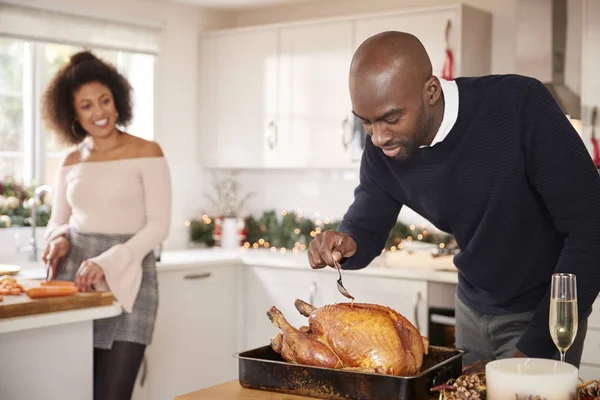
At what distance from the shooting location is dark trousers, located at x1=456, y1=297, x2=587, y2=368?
190cm

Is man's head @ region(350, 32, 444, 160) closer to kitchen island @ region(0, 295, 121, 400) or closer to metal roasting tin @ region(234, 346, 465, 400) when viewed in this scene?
metal roasting tin @ region(234, 346, 465, 400)

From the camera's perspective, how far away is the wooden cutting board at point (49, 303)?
2516 millimetres

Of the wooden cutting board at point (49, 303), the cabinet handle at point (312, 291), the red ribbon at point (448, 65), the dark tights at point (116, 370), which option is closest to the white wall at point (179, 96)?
the cabinet handle at point (312, 291)

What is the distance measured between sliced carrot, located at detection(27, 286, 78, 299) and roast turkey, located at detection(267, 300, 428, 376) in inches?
48.0

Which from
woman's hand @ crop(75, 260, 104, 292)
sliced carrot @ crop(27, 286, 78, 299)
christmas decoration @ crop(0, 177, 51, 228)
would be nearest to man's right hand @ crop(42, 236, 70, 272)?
woman's hand @ crop(75, 260, 104, 292)

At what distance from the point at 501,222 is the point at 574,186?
0.65ft

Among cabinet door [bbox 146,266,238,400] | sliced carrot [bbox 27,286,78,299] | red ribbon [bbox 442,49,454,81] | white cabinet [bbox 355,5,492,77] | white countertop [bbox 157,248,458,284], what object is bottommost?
cabinet door [bbox 146,266,238,400]

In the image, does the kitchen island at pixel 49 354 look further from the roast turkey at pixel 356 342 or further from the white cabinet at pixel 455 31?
the white cabinet at pixel 455 31

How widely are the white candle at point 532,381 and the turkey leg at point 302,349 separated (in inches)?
12.0

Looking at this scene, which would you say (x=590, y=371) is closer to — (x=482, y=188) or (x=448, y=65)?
(x=448, y=65)

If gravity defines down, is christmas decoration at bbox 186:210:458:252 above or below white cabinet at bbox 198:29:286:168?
below

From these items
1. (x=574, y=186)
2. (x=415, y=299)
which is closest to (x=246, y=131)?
(x=415, y=299)

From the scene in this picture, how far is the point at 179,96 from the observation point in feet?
16.8

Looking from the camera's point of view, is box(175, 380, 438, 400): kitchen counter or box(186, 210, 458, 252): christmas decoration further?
box(186, 210, 458, 252): christmas decoration
